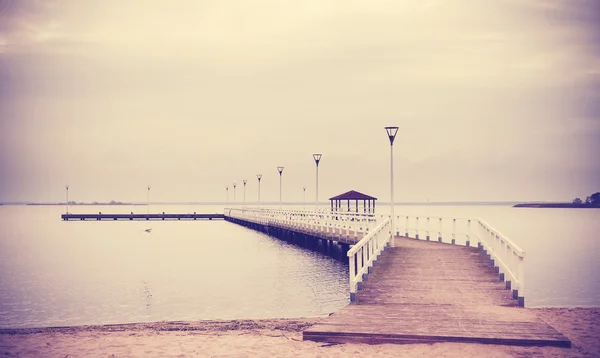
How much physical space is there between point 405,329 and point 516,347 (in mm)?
1862

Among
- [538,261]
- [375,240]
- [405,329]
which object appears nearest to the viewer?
[405,329]

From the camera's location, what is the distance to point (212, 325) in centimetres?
1433

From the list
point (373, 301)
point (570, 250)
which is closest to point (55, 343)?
point (373, 301)

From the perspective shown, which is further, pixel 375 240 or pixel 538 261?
pixel 538 261

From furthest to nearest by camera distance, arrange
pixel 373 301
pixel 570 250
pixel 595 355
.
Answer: pixel 570 250 < pixel 373 301 < pixel 595 355

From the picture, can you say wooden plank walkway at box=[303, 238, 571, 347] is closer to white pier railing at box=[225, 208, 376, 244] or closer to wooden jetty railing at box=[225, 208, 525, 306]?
wooden jetty railing at box=[225, 208, 525, 306]

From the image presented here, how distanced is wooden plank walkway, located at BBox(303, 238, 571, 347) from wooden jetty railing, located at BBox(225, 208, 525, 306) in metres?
0.39

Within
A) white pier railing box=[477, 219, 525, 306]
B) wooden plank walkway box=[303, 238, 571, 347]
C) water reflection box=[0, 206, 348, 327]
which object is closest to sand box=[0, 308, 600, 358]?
wooden plank walkway box=[303, 238, 571, 347]

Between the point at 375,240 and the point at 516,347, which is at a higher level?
the point at 375,240

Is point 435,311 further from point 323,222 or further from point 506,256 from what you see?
point 323,222

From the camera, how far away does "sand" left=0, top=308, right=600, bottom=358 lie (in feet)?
30.5

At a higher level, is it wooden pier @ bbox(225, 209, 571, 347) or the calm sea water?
wooden pier @ bbox(225, 209, 571, 347)

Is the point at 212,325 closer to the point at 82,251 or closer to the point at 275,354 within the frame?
the point at 275,354

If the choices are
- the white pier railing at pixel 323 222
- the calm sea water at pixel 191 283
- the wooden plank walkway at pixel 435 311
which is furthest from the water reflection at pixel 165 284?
the wooden plank walkway at pixel 435 311
